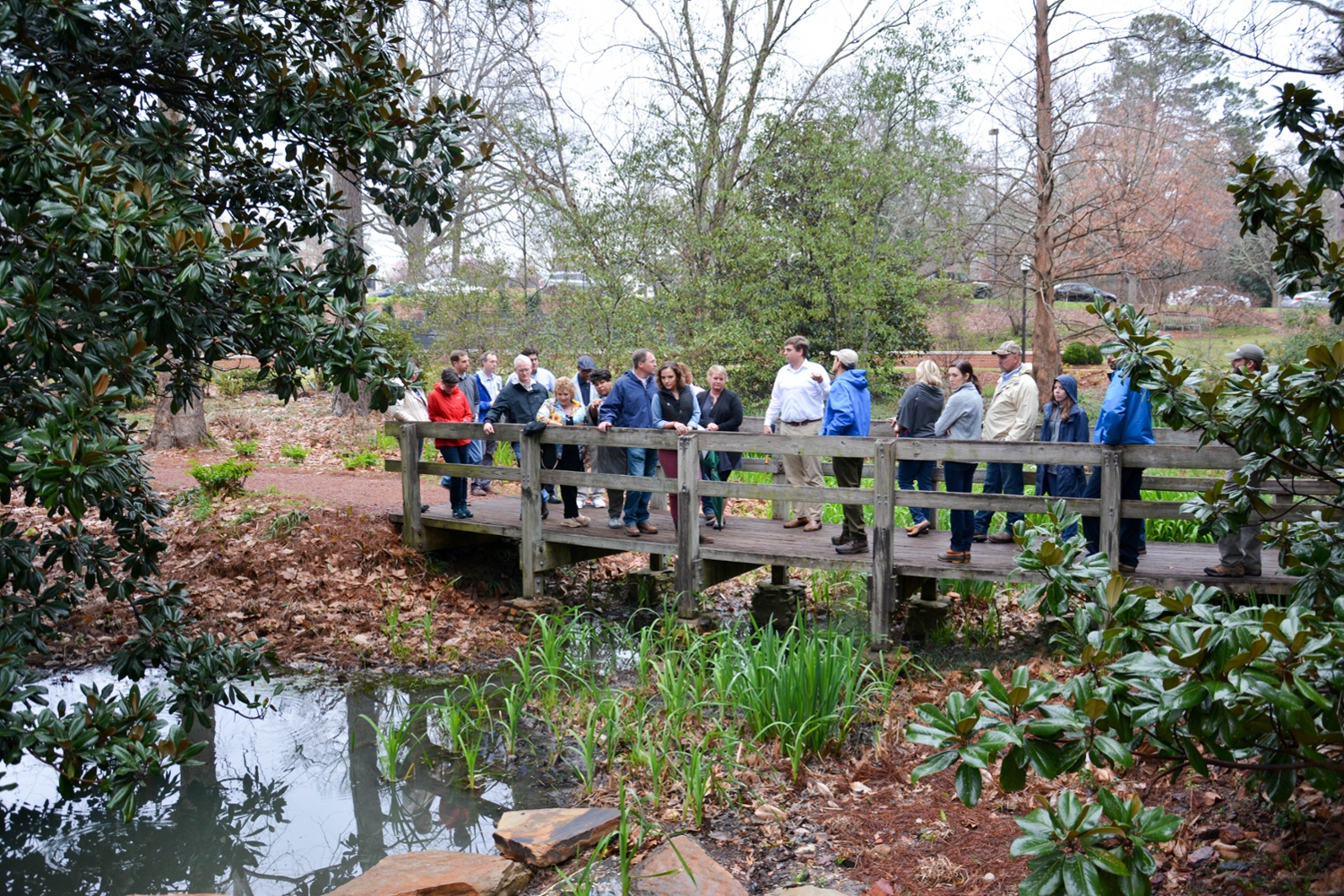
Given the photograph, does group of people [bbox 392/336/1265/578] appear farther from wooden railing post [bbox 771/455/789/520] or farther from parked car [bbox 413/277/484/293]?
parked car [bbox 413/277/484/293]

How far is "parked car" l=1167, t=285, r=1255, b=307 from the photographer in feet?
98.8

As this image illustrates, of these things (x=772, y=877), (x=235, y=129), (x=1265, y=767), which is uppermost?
(x=235, y=129)

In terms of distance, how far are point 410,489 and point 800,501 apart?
13.3ft

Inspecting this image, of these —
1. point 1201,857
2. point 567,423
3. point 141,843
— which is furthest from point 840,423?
point 141,843

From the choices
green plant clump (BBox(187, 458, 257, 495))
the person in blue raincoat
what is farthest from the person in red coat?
the person in blue raincoat

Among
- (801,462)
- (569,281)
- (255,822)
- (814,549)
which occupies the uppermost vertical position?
(569,281)

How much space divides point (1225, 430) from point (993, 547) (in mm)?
4432

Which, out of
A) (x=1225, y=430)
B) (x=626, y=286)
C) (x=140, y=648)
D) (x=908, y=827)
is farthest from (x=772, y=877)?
(x=626, y=286)

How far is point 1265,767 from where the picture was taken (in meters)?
2.48

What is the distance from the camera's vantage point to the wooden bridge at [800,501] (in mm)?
6613

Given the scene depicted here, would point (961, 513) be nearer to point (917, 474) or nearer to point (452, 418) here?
point (917, 474)

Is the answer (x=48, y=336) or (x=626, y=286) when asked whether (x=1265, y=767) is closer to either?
(x=48, y=336)

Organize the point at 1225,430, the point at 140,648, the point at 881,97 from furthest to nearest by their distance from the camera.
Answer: the point at 881,97
the point at 140,648
the point at 1225,430

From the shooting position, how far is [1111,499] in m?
6.60
